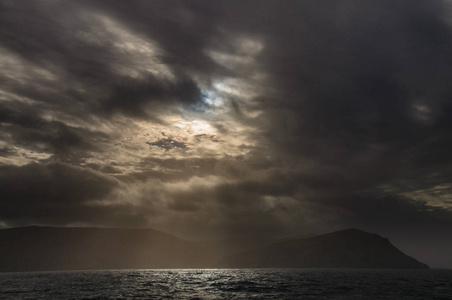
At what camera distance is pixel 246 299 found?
58.0 m

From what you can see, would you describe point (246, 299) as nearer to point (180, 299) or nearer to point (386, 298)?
point (180, 299)

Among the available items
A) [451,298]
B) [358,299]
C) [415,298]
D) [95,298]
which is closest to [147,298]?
[95,298]

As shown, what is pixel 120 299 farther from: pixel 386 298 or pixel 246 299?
pixel 386 298

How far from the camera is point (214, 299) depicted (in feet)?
193

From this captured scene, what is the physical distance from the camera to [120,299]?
196 feet

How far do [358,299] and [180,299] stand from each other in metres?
31.7

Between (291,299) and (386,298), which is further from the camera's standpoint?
(386,298)

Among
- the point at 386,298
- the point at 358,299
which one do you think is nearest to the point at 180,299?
the point at 358,299

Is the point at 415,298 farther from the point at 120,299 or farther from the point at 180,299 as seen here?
the point at 120,299

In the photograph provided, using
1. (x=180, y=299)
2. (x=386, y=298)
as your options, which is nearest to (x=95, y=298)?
(x=180, y=299)

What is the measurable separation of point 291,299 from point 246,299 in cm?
787

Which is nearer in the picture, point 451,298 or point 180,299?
point 180,299

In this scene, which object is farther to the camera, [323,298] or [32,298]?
[32,298]

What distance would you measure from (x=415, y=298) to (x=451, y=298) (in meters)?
8.56
